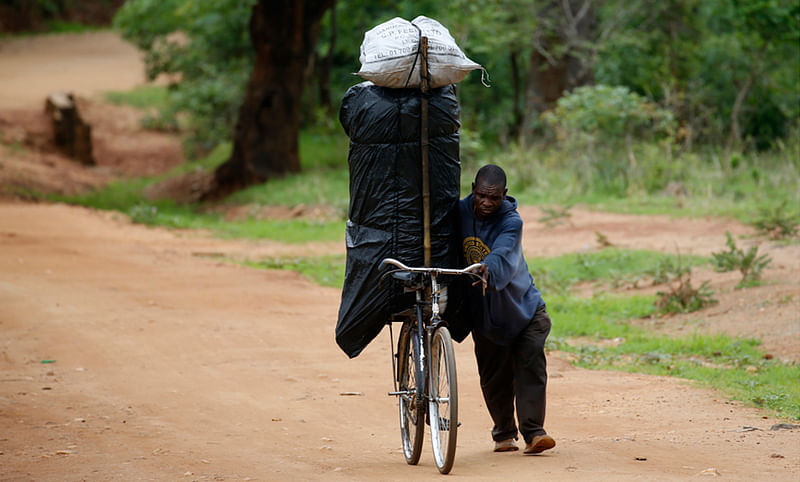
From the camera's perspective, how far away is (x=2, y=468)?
4.59m

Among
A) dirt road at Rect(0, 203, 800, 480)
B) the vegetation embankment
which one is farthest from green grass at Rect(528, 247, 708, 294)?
dirt road at Rect(0, 203, 800, 480)

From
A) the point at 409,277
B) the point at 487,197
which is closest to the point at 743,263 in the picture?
the point at 487,197

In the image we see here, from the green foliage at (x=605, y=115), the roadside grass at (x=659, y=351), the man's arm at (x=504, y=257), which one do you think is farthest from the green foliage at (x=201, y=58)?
the man's arm at (x=504, y=257)

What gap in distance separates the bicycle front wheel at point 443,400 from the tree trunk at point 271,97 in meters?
15.2

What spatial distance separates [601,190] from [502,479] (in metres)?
11.8

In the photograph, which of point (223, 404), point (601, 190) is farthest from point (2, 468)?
point (601, 190)

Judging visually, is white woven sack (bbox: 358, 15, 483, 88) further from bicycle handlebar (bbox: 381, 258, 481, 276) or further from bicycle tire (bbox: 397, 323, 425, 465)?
bicycle tire (bbox: 397, 323, 425, 465)

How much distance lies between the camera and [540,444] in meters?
4.77

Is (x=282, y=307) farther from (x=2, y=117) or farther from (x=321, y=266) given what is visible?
(x=2, y=117)

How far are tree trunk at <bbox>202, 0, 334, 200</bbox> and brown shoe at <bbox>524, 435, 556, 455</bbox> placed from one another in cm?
1506

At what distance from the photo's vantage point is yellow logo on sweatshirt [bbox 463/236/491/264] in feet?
15.4

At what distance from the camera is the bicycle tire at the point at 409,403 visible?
4.62 metres

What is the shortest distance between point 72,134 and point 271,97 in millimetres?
6408

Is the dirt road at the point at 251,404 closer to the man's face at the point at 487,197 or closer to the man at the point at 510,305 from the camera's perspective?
the man at the point at 510,305
